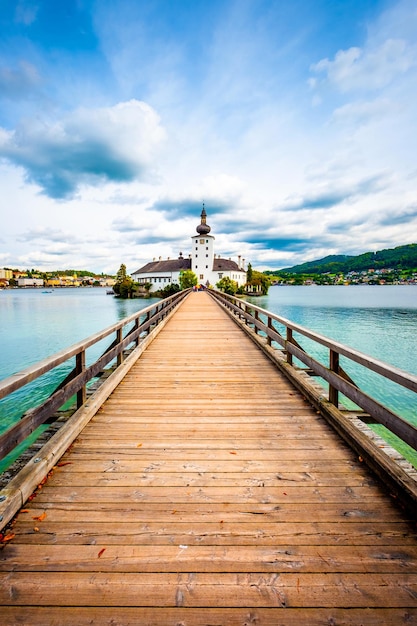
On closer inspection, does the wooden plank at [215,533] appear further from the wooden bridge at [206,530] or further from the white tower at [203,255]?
the white tower at [203,255]

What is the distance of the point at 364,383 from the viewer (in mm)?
13406

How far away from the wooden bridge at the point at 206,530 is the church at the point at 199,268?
7115cm

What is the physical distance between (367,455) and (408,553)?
975mm

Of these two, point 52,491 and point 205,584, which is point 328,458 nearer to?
point 205,584

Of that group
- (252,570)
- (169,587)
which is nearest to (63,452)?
(169,587)

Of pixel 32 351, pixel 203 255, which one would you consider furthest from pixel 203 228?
pixel 32 351

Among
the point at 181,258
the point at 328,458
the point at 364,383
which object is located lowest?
the point at 364,383

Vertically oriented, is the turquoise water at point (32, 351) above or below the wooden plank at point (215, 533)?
below

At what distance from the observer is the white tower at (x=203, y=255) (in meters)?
77.7

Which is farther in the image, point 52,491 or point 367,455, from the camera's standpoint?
point 367,455

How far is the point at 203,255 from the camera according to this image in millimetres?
78125

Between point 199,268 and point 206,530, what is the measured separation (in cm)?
7769

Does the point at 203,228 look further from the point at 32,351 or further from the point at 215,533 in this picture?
the point at 215,533

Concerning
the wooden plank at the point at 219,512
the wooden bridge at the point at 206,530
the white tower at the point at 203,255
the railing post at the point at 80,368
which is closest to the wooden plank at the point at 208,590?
the wooden bridge at the point at 206,530
